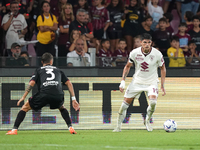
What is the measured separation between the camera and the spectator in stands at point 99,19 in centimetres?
1330

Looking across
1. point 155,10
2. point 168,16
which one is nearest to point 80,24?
point 155,10

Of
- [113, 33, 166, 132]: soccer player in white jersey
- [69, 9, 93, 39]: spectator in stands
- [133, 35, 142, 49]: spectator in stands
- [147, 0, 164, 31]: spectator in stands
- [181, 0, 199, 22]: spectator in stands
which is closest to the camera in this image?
[113, 33, 166, 132]: soccer player in white jersey

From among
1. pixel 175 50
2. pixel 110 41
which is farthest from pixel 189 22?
pixel 110 41

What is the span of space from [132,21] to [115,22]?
0.56 metres

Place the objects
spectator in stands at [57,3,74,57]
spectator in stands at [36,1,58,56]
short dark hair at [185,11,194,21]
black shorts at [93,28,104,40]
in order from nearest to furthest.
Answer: spectator in stands at [36,1,58,56], spectator in stands at [57,3,74,57], black shorts at [93,28,104,40], short dark hair at [185,11,194,21]

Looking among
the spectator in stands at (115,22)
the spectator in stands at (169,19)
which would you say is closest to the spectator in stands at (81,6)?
the spectator in stands at (115,22)

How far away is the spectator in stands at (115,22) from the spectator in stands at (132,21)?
0.20 metres

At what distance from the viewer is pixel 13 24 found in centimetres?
1217

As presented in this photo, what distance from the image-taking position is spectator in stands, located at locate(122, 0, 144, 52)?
43.7ft

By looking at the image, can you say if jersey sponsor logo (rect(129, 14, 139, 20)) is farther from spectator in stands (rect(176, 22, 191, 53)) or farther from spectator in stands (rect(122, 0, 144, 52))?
spectator in stands (rect(176, 22, 191, 53))

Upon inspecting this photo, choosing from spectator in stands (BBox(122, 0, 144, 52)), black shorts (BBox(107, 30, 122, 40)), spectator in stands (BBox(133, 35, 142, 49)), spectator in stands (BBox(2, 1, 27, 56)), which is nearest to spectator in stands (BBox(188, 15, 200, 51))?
spectator in stands (BBox(122, 0, 144, 52))

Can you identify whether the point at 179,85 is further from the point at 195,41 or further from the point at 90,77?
the point at 195,41

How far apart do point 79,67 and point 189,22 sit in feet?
19.0

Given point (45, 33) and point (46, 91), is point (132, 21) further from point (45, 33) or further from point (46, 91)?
point (46, 91)
